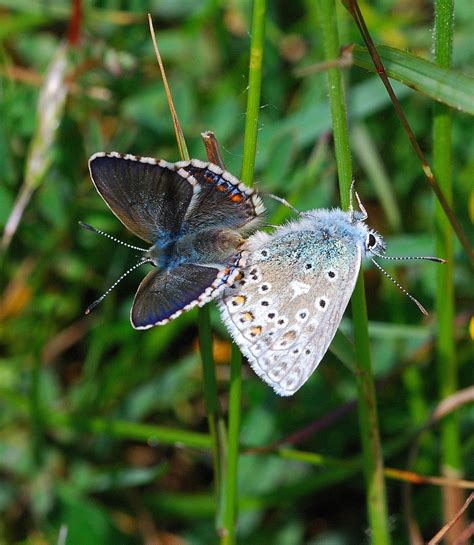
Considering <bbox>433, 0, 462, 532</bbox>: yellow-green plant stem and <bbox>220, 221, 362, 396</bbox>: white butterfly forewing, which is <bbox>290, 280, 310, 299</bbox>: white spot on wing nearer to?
<bbox>220, 221, 362, 396</bbox>: white butterfly forewing

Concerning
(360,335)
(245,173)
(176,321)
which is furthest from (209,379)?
(176,321)

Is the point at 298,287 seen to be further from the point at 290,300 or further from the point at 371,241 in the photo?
the point at 371,241

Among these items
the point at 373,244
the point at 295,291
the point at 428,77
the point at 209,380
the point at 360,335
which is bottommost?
the point at 209,380

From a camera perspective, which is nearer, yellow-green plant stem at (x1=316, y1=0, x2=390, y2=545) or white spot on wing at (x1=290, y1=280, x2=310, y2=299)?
yellow-green plant stem at (x1=316, y1=0, x2=390, y2=545)

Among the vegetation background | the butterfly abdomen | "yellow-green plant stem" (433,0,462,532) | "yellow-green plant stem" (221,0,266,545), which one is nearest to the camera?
"yellow-green plant stem" (221,0,266,545)

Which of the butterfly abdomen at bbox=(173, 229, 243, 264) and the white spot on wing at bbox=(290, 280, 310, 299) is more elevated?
the butterfly abdomen at bbox=(173, 229, 243, 264)

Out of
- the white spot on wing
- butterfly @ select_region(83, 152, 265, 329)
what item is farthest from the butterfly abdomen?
the white spot on wing

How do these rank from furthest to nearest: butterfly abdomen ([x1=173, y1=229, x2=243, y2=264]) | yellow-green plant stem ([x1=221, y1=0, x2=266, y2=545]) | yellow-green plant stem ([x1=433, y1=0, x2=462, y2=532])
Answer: butterfly abdomen ([x1=173, y1=229, x2=243, y2=264]), yellow-green plant stem ([x1=433, y1=0, x2=462, y2=532]), yellow-green plant stem ([x1=221, y1=0, x2=266, y2=545])

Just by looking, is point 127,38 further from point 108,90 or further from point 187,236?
point 187,236
